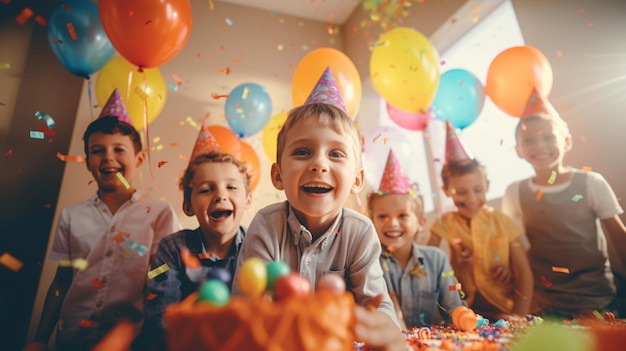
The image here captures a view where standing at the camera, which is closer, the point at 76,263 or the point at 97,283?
the point at 97,283

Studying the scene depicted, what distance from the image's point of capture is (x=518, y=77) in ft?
6.29

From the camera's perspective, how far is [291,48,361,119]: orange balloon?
83.0 inches

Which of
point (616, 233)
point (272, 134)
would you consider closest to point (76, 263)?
point (272, 134)

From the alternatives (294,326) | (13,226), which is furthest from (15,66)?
(294,326)

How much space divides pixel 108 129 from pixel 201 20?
83.1 inches

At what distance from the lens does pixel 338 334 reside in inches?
20.8

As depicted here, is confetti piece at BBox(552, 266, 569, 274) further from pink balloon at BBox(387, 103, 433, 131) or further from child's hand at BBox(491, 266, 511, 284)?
pink balloon at BBox(387, 103, 433, 131)

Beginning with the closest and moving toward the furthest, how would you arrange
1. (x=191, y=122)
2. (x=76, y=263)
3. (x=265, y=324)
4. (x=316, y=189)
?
1. (x=265, y=324)
2. (x=316, y=189)
3. (x=76, y=263)
4. (x=191, y=122)

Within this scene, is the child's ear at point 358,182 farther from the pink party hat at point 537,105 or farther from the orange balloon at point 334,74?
the pink party hat at point 537,105

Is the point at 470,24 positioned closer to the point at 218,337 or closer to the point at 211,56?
the point at 211,56

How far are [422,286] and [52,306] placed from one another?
1.83 metres

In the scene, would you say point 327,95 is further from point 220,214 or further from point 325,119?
point 220,214

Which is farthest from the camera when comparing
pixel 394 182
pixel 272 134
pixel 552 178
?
pixel 272 134

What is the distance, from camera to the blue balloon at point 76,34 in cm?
188
